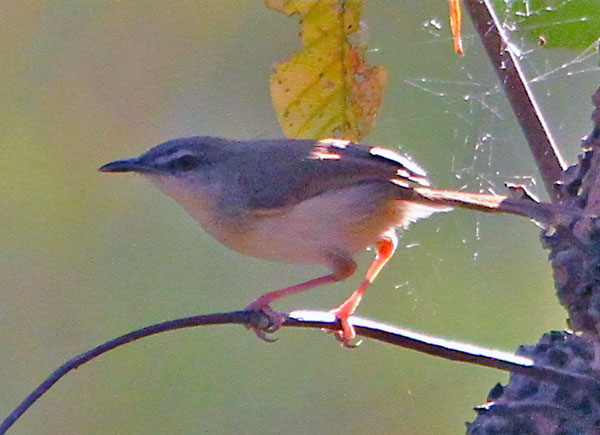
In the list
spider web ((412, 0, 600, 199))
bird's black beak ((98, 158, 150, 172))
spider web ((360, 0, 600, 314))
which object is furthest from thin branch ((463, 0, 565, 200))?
bird's black beak ((98, 158, 150, 172))

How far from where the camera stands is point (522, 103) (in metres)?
1.68

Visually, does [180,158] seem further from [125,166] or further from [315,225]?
[315,225]

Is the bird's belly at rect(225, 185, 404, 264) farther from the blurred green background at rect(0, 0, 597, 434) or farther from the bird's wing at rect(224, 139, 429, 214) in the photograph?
the blurred green background at rect(0, 0, 597, 434)

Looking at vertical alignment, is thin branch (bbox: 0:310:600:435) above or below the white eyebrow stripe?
below

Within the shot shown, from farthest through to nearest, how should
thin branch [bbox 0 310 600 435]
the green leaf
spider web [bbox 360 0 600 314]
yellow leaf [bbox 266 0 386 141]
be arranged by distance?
spider web [bbox 360 0 600 314] < yellow leaf [bbox 266 0 386 141] < the green leaf < thin branch [bbox 0 310 600 435]

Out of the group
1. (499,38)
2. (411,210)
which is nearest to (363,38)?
(499,38)

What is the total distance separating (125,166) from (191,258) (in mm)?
2473

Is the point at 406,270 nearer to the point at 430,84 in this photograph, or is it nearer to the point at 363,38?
the point at 430,84

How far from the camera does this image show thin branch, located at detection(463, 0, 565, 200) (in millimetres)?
1642

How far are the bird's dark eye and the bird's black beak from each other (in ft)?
0.36

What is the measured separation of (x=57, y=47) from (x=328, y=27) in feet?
11.3

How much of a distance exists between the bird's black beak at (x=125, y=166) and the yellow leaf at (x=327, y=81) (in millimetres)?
457

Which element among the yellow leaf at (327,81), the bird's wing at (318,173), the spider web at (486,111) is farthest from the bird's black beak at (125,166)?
the spider web at (486,111)

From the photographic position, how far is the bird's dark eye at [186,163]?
2465mm
